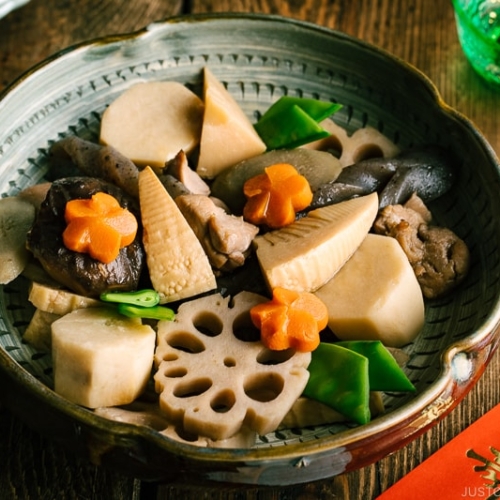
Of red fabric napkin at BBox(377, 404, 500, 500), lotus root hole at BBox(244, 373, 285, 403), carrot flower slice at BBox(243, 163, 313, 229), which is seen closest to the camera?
lotus root hole at BBox(244, 373, 285, 403)

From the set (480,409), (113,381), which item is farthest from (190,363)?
(480,409)

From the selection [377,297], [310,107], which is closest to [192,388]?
[377,297]

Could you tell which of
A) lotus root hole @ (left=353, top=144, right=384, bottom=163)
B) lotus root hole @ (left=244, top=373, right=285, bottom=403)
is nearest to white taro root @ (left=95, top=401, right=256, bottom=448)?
lotus root hole @ (left=244, top=373, right=285, bottom=403)

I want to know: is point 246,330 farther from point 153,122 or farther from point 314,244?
point 153,122

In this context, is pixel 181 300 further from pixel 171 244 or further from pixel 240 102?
pixel 240 102

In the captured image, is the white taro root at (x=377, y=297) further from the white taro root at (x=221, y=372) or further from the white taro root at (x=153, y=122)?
the white taro root at (x=153, y=122)

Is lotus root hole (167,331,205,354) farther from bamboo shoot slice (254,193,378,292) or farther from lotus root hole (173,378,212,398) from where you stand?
bamboo shoot slice (254,193,378,292)

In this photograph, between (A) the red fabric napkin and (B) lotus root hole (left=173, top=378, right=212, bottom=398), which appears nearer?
(B) lotus root hole (left=173, top=378, right=212, bottom=398)
